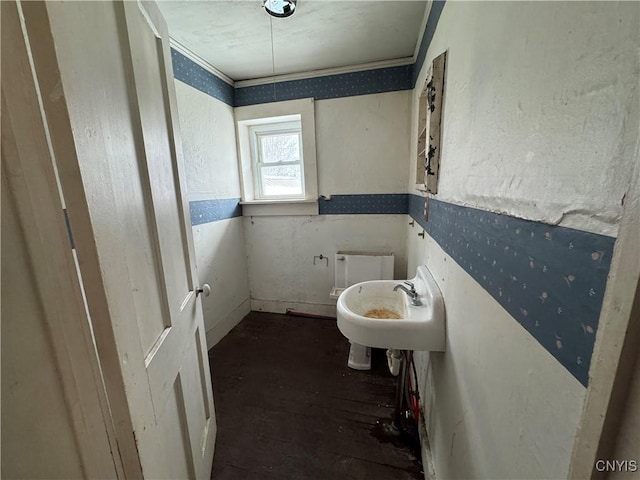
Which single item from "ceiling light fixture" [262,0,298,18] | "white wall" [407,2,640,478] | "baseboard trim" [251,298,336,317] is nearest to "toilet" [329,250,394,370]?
"baseboard trim" [251,298,336,317]

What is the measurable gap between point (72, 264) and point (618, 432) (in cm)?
71

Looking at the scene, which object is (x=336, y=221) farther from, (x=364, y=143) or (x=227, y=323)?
(x=227, y=323)

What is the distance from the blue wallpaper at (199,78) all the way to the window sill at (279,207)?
3.08 ft

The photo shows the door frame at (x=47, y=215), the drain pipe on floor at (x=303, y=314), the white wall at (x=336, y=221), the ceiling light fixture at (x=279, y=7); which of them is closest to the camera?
the door frame at (x=47, y=215)

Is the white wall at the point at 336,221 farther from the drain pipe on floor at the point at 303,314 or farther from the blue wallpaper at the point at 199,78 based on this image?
the blue wallpaper at the point at 199,78

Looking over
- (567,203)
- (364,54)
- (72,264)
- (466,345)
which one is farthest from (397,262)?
(72,264)

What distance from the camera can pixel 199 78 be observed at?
1.86 meters

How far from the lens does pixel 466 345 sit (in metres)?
0.71

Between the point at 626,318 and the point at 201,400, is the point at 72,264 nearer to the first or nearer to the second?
the point at 626,318

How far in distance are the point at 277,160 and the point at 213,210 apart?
0.83m

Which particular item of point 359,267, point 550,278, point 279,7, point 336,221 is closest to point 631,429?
point 550,278

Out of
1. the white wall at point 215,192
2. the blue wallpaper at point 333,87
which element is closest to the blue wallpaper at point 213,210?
the white wall at point 215,192

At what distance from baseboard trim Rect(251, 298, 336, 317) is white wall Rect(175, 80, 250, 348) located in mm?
166

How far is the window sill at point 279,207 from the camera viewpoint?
2330 mm
